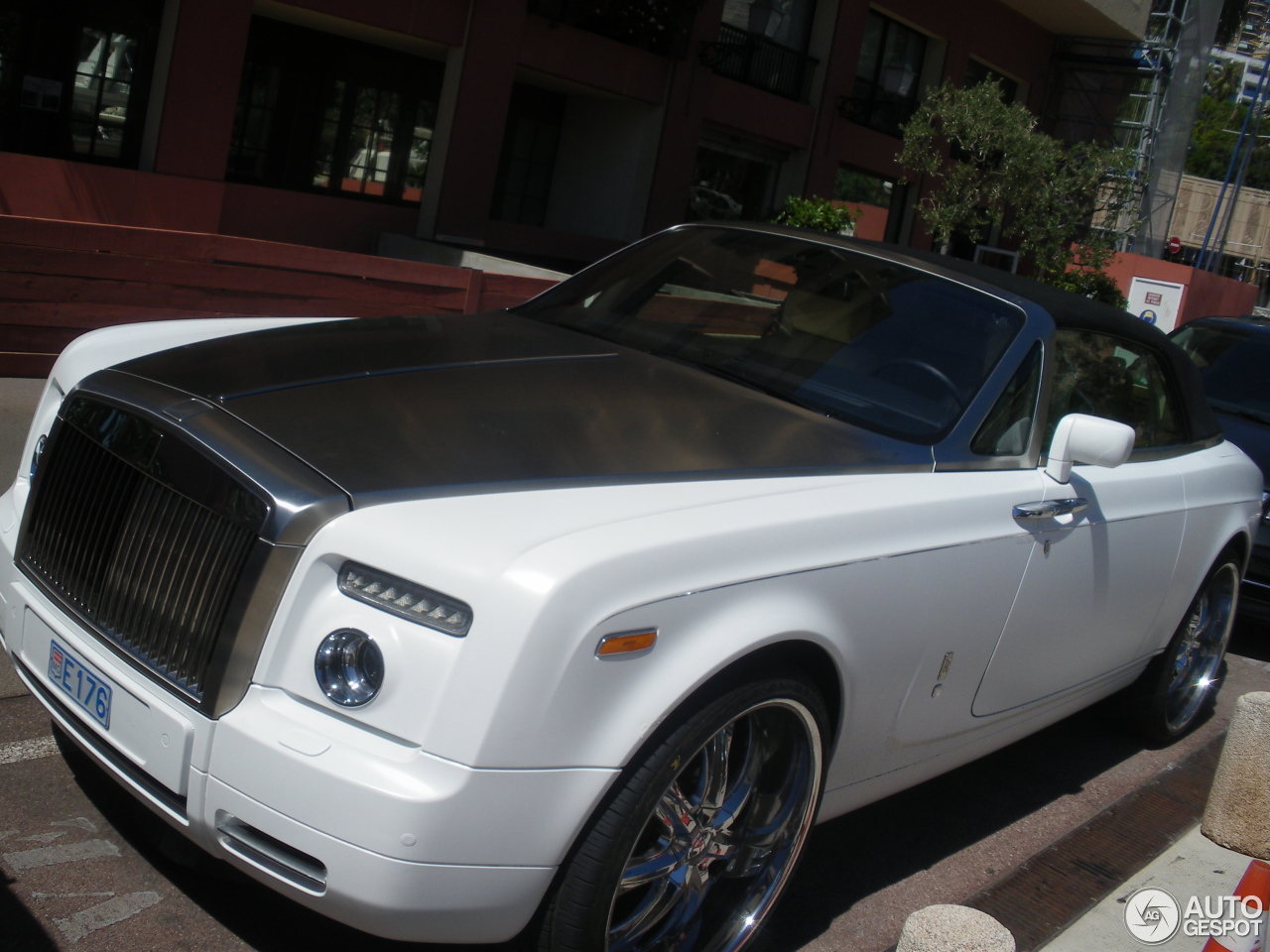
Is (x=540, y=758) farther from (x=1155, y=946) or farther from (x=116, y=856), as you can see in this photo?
(x=1155, y=946)

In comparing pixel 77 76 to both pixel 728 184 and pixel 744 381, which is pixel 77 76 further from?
pixel 744 381

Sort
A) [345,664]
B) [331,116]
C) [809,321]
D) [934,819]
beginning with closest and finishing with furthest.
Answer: [345,664]
[809,321]
[934,819]
[331,116]

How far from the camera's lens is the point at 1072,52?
27062 mm

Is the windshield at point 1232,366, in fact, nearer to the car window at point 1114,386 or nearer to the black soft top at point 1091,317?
the black soft top at point 1091,317

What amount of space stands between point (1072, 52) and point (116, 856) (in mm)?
28382

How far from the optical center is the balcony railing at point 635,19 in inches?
619

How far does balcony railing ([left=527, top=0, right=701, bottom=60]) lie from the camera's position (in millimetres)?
15711

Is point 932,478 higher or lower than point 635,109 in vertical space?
lower

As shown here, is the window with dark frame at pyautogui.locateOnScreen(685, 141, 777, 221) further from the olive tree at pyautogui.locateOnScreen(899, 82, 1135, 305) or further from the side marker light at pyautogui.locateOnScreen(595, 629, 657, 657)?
the side marker light at pyautogui.locateOnScreen(595, 629, 657, 657)

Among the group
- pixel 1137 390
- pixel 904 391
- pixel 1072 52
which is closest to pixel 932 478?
pixel 904 391

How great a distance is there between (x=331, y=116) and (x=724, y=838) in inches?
547

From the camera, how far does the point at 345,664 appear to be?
2.24 meters

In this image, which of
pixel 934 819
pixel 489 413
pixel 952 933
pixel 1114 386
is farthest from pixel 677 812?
pixel 1114 386

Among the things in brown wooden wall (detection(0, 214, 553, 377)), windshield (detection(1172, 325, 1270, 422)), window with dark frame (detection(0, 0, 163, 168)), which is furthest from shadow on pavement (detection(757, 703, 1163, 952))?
window with dark frame (detection(0, 0, 163, 168))
